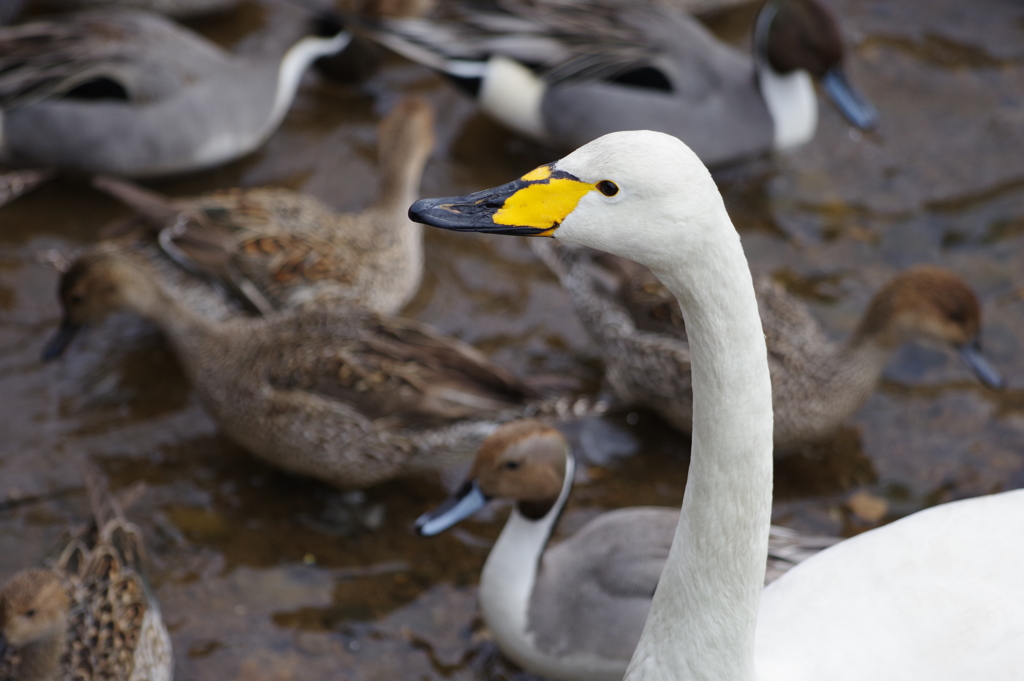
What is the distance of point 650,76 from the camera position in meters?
6.38

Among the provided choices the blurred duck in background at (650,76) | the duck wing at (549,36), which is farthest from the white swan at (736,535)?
the duck wing at (549,36)

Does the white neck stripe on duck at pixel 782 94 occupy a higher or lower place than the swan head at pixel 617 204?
lower

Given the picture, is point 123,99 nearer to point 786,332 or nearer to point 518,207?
point 786,332

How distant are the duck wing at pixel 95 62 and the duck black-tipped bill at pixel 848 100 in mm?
3534

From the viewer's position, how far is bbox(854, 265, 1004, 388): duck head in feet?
15.6

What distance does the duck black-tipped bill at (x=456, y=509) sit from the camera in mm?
4066

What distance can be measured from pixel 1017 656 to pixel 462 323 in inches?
128

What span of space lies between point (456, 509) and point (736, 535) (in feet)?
5.52

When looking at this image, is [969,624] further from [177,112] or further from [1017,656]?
[177,112]

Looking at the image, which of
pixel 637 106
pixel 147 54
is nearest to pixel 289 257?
pixel 147 54

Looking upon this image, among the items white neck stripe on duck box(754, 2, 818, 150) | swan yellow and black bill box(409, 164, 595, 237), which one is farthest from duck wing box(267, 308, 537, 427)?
white neck stripe on duck box(754, 2, 818, 150)

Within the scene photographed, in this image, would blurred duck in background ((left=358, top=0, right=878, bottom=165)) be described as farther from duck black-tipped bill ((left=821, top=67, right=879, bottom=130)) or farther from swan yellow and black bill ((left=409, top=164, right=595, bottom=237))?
swan yellow and black bill ((left=409, top=164, right=595, bottom=237))

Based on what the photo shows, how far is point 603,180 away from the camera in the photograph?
2326 millimetres

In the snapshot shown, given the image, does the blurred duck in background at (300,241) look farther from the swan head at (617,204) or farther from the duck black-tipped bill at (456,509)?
the swan head at (617,204)
